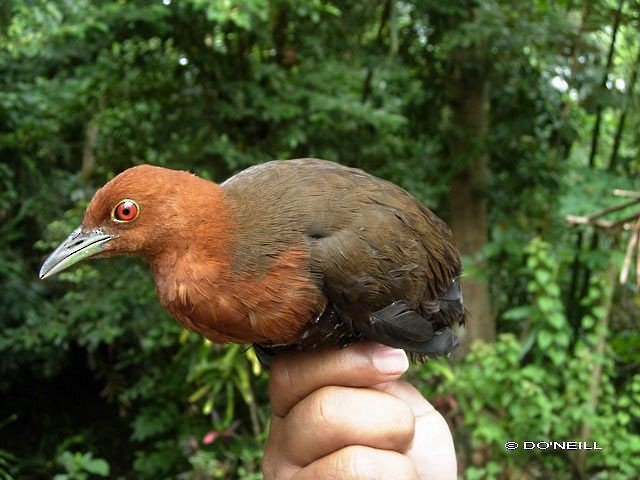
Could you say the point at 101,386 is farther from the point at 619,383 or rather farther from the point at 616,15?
the point at 616,15

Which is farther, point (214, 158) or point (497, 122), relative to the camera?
point (497, 122)

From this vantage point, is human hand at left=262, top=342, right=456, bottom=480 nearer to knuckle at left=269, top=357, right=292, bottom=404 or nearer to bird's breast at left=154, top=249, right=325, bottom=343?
knuckle at left=269, top=357, right=292, bottom=404

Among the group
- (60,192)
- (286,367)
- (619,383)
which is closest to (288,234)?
(286,367)

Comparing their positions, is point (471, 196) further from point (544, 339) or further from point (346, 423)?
point (346, 423)

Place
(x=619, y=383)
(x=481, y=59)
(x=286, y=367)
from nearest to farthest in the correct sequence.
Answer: (x=286, y=367) < (x=481, y=59) < (x=619, y=383)

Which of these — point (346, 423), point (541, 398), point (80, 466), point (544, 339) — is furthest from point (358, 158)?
point (346, 423)

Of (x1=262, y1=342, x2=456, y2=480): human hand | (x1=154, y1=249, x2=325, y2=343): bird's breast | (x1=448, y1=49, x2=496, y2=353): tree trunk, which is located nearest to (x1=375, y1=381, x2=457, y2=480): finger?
(x1=262, y1=342, x2=456, y2=480): human hand
